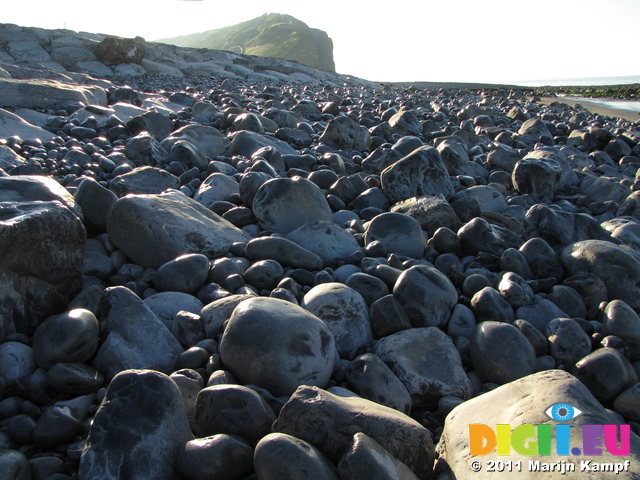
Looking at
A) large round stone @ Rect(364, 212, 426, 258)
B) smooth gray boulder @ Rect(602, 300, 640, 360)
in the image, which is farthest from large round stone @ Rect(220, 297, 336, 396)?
smooth gray boulder @ Rect(602, 300, 640, 360)

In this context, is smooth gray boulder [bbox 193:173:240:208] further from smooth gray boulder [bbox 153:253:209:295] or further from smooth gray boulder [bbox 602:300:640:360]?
smooth gray boulder [bbox 602:300:640:360]

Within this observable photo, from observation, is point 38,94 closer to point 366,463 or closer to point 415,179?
point 415,179

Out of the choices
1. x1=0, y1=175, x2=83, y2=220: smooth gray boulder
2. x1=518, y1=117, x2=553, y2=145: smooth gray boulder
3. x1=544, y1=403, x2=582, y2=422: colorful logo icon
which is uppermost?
x1=518, y1=117, x2=553, y2=145: smooth gray boulder

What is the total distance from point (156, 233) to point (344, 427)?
5.58 feet

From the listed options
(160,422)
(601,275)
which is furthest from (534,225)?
(160,422)

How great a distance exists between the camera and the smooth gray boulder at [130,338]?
5.81ft

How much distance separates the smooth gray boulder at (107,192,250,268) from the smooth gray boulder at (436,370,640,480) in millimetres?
1725

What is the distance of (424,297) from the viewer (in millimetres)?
2270

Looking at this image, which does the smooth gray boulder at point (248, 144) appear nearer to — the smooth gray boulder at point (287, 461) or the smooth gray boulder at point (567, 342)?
the smooth gray boulder at point (567, 342)

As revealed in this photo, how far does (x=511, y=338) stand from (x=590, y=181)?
3.87 m

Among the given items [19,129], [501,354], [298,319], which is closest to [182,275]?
[298,319]

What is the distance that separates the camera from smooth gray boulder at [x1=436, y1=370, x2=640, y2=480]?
4.06 feet

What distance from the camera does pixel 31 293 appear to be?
6.29 feet

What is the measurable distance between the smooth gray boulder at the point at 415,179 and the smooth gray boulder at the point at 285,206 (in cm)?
91
